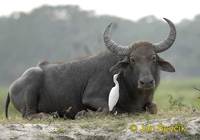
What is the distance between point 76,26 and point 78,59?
58924 millimetres

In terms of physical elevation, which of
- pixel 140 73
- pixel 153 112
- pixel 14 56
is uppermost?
pixel 140 73

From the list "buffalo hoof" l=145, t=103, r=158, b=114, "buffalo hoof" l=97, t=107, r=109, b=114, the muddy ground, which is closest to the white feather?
"buffalo hoof" l=97, t=107, r=109, b=114

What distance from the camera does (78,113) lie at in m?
11.2

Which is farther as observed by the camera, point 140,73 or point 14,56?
point 14,56

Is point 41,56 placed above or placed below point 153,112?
below

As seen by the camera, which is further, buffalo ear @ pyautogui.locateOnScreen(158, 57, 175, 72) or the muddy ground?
buffalo ear @ pyautogui.locateOnScreen(158, 57, 175, 72)

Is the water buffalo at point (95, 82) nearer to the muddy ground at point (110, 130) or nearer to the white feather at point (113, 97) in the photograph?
the white feather at point (113, 97)

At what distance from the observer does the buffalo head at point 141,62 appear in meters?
11.0

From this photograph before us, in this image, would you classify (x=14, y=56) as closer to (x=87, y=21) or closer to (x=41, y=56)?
(x=41, y=56)

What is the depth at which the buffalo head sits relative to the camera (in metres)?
11.0

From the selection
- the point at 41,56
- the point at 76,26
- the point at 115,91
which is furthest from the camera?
the point at 76,26

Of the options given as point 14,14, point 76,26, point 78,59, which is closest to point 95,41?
point 76,26

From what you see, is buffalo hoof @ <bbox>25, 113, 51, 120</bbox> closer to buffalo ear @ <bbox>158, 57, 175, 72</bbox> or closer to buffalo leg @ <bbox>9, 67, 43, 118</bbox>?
buffalo leg @ <bbox>9, 67, 43, 118</bbox>

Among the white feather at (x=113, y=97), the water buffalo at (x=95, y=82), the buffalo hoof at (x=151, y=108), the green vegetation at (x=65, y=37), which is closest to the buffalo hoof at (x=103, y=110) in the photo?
the water buffalo at (x=95, y=82)
